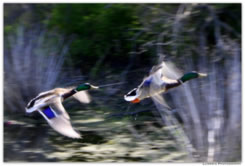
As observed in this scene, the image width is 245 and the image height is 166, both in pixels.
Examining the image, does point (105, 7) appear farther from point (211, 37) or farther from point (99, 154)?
point (99, 154)

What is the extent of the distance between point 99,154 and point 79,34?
5.66ft

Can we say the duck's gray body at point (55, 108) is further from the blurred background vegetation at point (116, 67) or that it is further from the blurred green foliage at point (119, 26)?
the blurred green foliage at point (119, 26)

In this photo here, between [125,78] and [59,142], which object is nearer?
[59,142]

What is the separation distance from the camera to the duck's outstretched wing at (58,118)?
4145 mm

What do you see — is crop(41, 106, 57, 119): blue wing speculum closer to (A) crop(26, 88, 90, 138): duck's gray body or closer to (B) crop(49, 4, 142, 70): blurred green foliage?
(A) crop(26, 88, 90, 138): duck's gray body

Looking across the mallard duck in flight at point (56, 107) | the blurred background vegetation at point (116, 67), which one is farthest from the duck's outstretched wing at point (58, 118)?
the blurred background vegetation at point (116, 67)

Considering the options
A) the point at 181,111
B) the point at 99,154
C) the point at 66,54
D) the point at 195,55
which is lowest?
the point at 99,154

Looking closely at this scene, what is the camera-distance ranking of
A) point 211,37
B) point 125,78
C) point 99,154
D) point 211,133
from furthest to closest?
point 125,78 < point 211,37 < point 99,154 < point 211,133

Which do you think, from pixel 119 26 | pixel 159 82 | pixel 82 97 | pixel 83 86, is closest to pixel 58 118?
pixel 83 86

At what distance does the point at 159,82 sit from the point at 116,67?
120 centimetres

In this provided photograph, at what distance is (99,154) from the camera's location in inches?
183

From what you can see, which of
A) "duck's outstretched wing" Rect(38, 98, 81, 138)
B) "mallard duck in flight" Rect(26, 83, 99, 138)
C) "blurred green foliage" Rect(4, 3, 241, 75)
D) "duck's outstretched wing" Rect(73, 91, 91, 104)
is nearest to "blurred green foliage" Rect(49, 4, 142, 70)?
"blurred green foliage" Rect(4, 3, 241, 75)

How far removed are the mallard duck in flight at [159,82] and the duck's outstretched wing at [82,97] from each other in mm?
642

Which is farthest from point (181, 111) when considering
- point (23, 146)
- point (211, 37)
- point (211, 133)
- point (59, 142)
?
point (23, 146)
